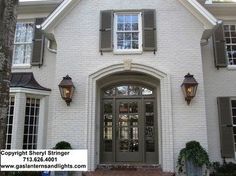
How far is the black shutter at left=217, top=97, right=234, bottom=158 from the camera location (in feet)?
34.9

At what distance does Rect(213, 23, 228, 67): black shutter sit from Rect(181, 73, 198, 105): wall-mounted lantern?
2.15 metres

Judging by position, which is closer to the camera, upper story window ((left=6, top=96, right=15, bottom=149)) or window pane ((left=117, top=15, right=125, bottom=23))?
upper story window ((left=6, top=96, right=15, bottom=149))

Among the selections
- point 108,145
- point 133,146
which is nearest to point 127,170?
point 133,146

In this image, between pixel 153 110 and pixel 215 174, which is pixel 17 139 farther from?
pixel 215 174

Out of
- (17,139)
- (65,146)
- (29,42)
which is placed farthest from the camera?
(29,42)

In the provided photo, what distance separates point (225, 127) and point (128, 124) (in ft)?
11.1

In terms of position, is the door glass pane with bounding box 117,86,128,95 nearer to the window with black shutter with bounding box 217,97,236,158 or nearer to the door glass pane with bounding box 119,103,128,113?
the door glass pane with bounding box 119,103,128,113

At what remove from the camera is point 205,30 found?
1066cm

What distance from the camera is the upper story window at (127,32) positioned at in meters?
10.7

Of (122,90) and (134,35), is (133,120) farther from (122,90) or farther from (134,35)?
(134,35)

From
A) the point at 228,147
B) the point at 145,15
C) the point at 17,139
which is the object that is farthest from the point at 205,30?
the point at 17,139

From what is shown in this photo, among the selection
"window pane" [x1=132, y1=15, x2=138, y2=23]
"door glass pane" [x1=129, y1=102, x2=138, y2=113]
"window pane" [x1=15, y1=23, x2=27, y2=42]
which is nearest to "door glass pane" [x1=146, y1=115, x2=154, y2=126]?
"door glass pane" [x1=129, y1=102, x2=138, y2=113]

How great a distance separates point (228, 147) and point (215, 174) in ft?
4.21

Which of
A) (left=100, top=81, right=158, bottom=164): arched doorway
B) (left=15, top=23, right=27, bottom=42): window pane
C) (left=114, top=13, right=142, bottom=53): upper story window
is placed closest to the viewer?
(left=114, top=13, right=142, bottom=53): upper story window
